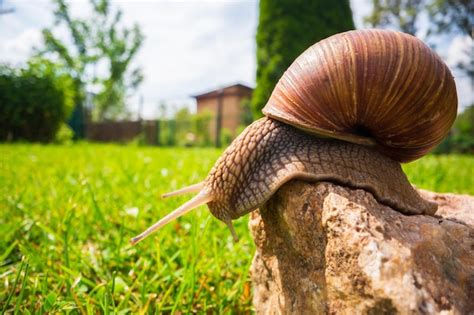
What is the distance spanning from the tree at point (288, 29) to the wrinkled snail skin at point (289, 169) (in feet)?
25.0

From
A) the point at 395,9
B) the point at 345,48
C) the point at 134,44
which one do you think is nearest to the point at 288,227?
the point at 345,48

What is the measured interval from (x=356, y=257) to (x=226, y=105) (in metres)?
28.3

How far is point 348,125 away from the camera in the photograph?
4.80 feet

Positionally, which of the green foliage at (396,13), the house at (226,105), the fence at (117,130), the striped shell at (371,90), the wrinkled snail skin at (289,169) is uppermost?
the green foliage at (396,13)

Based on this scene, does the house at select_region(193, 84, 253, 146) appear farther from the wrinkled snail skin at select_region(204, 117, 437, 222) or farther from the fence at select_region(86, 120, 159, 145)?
the wrinkled snail skin at select_region(204, 117, 437, 222)

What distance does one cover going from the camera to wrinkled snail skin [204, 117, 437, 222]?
1.36 metres

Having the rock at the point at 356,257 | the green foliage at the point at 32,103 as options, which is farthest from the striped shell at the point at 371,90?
the green foliage at the point at 32,103

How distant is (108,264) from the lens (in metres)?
1.99

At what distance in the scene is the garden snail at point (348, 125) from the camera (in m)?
1.33

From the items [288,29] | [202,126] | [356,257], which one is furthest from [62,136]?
[356,257]

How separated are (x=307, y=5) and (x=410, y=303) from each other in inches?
351

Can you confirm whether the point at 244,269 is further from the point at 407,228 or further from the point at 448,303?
the point at 448,303

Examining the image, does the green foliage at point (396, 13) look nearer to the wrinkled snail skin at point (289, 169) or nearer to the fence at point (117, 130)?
the fence at point (117, 130)

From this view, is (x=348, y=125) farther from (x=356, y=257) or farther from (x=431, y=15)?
(x=431, y=15)
